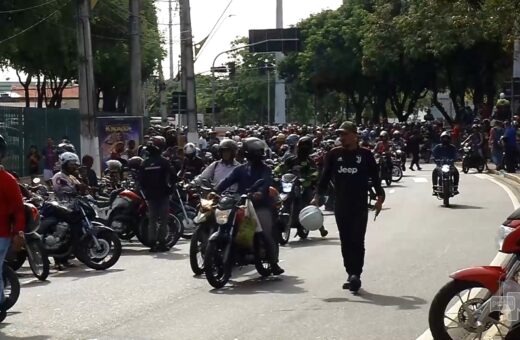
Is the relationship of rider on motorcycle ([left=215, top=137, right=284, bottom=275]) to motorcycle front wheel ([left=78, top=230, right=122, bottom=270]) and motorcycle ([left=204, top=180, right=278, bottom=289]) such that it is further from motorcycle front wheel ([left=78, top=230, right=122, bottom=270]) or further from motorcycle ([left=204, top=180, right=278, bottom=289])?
motorcycle front wheel ([left=78, top=230, right=122, bottom=270])

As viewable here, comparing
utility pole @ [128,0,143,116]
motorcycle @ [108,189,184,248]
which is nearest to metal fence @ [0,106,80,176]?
utility pole @ [128,0,143,116]

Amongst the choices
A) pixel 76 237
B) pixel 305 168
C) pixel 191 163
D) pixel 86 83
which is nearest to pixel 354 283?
pixel 76 237

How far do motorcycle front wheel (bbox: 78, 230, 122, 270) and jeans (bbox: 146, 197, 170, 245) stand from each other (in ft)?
6.03

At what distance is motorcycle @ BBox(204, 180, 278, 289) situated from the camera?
40.6 feet

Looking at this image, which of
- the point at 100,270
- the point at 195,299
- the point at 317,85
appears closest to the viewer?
the point at 195,299

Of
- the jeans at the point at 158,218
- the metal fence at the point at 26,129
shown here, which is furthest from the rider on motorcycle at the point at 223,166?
the metal fence at the point at 26,129

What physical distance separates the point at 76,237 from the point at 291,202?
13.7ft

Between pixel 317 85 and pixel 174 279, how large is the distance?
6144 cm

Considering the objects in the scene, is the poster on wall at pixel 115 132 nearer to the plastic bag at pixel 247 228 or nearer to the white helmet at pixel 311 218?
the white helmet at pixel 311 218

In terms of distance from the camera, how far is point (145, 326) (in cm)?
1013

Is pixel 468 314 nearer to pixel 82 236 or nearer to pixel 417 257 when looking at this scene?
pixel 417 257

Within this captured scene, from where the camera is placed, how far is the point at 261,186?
42.8 ft

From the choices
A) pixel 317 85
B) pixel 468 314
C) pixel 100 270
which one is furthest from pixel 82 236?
pixel 317 85

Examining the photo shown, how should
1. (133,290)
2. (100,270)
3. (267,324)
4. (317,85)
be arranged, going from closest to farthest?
(267,324) < (133,290) < (100,270) < (317,85)
